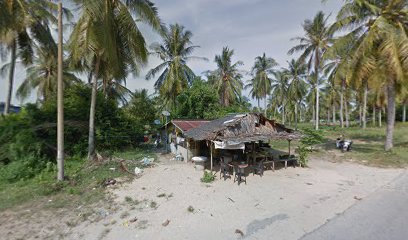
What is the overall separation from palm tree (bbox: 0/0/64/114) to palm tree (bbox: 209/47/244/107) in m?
17.8

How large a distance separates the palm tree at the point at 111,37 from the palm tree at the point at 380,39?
11.5 metres

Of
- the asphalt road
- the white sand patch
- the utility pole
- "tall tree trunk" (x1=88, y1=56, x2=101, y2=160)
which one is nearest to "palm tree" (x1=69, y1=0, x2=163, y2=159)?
"tall tree trunk" (x1=88, y1=56, x2=101, y2=160)

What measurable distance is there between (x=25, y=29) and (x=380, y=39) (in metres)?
20.8

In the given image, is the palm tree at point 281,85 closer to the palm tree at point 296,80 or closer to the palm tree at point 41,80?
the palm tree at point 296,80

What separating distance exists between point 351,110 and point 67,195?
70.3m

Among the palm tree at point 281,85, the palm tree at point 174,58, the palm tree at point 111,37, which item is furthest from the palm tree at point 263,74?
the palm tree at point 111,37

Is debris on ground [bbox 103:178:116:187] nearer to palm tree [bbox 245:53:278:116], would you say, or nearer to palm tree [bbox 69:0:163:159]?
palm tree [bbox 69:0:163:159]

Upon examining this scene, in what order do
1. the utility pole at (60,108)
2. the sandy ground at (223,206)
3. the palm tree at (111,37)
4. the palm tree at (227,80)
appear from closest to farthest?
1. the sandy ground at (223,206)
2. the utility pole at (60,108)
3. the palm tree at (111,37)
4. the palm tree at (227,80)

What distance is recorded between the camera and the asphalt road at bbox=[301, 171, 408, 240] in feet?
16.7

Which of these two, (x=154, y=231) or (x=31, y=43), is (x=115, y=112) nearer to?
(x=31, y=43)

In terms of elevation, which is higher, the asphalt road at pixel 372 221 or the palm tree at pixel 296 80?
the palm tree at pixel 296 80

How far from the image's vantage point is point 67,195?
27.3 ft

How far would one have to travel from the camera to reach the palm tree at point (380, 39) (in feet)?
42.4

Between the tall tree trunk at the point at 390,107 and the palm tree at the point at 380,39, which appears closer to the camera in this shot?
the palm tree at the point at 380,39
